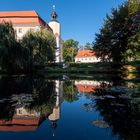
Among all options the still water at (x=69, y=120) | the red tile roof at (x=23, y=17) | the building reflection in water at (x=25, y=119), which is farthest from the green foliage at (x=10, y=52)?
the red tile roof at (x=23, y=17)

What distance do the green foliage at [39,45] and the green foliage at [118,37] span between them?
7.69 m

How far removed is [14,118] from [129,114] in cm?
356

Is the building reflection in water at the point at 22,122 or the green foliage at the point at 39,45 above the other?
the green foliage at the point at 39,45

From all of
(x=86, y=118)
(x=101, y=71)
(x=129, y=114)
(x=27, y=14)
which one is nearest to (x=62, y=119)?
(x=86, y=118)

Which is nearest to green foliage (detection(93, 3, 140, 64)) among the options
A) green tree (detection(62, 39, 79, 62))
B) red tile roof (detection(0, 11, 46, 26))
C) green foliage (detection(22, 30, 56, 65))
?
green foliage (detection(22, 30, 56, 65))

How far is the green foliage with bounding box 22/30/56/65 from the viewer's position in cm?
3550

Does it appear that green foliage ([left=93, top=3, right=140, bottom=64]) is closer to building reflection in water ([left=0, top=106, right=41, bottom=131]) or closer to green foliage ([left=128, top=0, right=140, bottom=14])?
green foliage ([left=128, top=0, right=140, bottom=14])

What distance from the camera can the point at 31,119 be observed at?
8617 millimetres

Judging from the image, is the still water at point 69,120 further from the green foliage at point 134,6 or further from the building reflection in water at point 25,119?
the green foliage at point 134,6

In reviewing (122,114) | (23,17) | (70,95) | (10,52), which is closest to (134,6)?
(10,52)

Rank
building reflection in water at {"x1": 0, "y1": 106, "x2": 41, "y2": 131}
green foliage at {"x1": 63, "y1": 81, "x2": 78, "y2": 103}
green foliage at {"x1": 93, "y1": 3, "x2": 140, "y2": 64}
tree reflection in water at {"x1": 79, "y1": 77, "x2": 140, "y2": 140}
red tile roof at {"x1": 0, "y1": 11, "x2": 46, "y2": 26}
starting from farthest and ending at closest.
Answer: red tile roof at {"x1": 0, "y1": 11, "x2": 46, "y2": 26}, green foliage at {"x1": 93, "y1": 3, "x2": 140, "y2": 64}, green foliage at {"x1": 63, "y1": 81, "x2": 78, "y2": 103}, building reflection in water at {"x1": 0, "y1": 106, "x2": 41, "y2": 131}, tree reflection in water at {"x1": 79, "y1": 77, "x2": 140, "y2": 140}

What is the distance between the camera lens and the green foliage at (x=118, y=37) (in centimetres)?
3959

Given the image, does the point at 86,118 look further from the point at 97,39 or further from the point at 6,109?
the point at 97,39

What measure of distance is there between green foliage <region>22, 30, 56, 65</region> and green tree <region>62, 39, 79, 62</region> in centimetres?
6979
